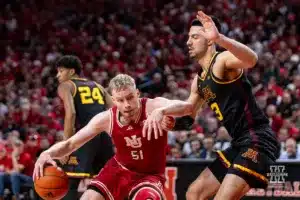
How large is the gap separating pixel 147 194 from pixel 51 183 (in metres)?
0.84

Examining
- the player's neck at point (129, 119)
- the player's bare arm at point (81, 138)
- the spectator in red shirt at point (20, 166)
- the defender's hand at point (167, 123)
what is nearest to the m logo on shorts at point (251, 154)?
the defender's hand at point (167, 123)

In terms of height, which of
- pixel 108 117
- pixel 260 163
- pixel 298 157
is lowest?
pixel 298 157

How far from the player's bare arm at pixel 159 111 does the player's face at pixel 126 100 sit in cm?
18

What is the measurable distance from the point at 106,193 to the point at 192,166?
3699 mm

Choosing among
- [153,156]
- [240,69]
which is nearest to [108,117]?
[153,156]

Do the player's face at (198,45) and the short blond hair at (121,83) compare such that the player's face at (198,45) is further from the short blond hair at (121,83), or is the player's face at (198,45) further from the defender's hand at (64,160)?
the defender's hand at (64,160)

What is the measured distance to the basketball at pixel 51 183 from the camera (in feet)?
21.5

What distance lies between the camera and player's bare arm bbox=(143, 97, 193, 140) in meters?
5.99

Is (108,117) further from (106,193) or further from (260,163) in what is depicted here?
(260,163)

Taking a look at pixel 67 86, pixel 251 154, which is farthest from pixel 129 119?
pixel 67 86

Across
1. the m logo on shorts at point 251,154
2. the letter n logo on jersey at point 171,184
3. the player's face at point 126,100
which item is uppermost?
the player's face at point 126,100

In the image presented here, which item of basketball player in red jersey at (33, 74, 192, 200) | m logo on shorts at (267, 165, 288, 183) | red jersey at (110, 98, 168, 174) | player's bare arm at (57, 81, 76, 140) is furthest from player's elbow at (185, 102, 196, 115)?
m logo on shorts at (267, 165, 288, 183)

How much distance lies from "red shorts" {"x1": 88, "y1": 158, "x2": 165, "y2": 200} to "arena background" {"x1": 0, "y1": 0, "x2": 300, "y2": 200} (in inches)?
137

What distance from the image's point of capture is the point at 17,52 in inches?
750
